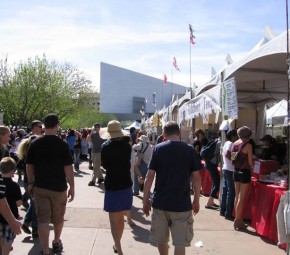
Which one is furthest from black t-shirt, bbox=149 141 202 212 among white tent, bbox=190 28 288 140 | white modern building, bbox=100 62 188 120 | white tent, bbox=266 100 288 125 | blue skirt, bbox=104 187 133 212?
white modern building, bbox=100 62 188 120

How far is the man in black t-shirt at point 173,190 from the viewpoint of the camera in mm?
4691

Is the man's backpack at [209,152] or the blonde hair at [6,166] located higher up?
the blonde hair at [6,166]

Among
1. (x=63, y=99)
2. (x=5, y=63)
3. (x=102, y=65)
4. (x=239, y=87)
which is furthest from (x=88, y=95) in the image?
(x=102, y=65)

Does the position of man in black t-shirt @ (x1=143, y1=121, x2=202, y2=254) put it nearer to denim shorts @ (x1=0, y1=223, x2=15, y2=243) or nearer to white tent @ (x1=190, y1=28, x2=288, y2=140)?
denim shorts @ (x1=0, y1=223, x2=15, y2=243)

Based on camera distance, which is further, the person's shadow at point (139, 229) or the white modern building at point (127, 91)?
the white modern building at point (127, 91)

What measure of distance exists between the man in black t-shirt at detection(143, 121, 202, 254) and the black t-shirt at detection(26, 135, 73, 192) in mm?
1254

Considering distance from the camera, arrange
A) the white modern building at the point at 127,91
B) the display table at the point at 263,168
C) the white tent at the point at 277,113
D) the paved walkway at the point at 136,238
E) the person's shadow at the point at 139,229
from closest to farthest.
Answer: the paved walkway at the point at 136,238 → the person's shadow at the point at 139,229 → the display table at the point at 263,168 → the white tent at the point at 277,113 → the white modern building at the point at 127,91

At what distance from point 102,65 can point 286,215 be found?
102 meters

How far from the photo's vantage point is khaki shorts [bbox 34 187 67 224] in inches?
212

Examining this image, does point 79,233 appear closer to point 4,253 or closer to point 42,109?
point 4,253

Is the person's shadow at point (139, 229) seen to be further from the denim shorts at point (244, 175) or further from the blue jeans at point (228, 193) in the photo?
the denim shorts at point (244, 175)

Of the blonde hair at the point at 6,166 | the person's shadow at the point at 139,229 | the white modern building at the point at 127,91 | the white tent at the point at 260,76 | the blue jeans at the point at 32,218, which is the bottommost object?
the person's shadow at the point at 139,229

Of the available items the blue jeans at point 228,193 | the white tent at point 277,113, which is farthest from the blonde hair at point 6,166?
the white tent at point 277,113

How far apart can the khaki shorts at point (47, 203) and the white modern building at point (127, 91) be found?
9955cm
